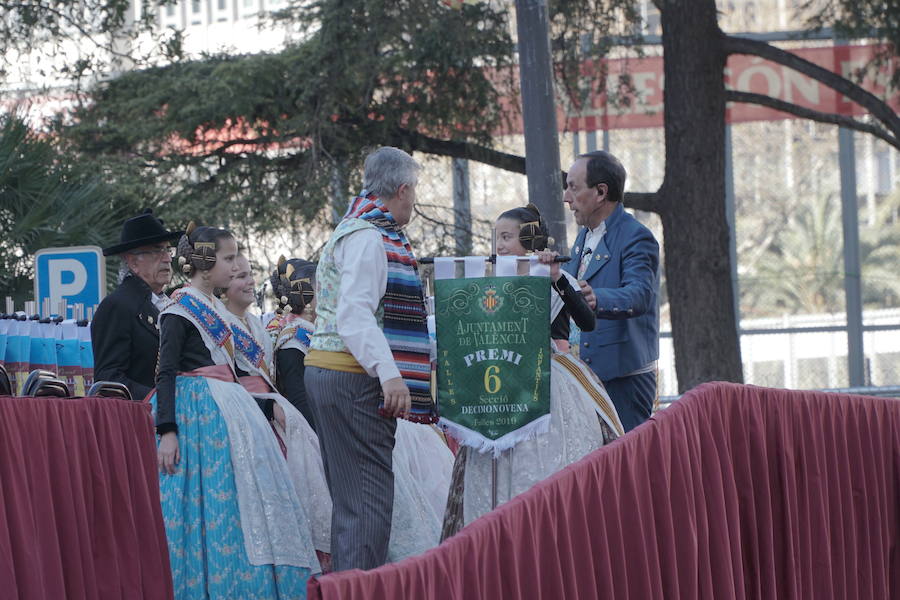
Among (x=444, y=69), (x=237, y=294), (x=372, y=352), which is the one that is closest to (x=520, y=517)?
(x=372, y=352)

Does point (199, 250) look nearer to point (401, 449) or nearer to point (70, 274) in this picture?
point (401, 449)

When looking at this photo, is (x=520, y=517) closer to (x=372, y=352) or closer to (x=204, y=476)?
(x=372, y=352)

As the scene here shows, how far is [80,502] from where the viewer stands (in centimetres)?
437

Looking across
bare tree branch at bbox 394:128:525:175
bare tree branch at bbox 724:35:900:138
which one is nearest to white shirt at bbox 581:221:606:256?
bare tree branch at bbox 724:35:900:138

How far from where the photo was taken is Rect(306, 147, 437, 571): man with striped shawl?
4.60 metres

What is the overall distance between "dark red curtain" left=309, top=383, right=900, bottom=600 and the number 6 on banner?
0.81 meters

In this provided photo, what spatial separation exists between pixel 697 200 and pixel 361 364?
285 inches

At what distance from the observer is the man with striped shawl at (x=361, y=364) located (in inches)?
181

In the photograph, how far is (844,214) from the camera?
1527 centimetres

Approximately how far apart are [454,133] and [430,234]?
3.55 ft

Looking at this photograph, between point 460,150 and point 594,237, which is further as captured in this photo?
point 460,150

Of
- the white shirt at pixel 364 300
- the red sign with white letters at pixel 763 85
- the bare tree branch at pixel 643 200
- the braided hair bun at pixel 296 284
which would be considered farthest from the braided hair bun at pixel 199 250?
the red sign with white letters at pixel 763 85

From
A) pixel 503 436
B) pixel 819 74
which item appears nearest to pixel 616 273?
pixel 503 436

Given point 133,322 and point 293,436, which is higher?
→ point 133,322
